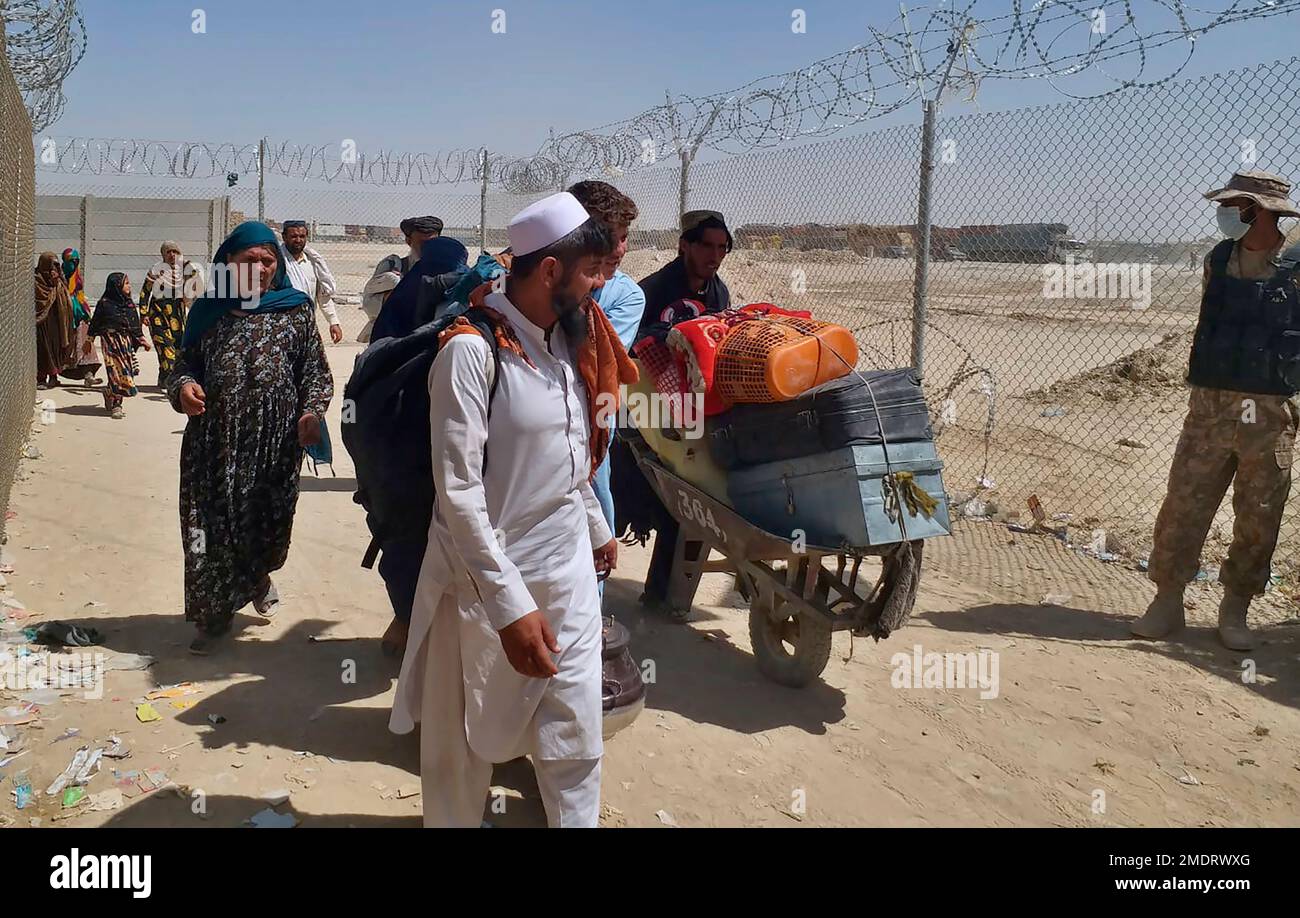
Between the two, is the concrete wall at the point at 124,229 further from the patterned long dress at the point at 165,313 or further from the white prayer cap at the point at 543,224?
the white prayer cap at the point at 543,224

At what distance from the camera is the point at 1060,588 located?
5.45 m

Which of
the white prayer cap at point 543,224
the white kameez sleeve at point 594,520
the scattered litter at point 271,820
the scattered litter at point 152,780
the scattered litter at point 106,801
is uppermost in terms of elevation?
the white prayer cap at point 543,224

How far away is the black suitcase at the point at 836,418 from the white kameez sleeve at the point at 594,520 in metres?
1.09

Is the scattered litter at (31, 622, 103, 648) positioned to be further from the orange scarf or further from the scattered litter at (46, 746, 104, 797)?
the orange scarf

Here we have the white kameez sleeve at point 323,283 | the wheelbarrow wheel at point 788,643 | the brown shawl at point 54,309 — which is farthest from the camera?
the brown shawl at point 54,309

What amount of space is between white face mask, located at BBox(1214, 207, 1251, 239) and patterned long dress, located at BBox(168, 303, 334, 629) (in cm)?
414

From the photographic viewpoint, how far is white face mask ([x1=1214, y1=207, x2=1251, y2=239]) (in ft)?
15.1

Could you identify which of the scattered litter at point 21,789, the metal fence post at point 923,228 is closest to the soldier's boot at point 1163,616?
the metal fence post at point 923,228

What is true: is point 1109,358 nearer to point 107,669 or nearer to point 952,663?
point 952,663

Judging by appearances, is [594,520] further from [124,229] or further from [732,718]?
[124,229]

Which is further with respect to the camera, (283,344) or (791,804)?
(283,344)

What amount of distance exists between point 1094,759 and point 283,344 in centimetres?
357

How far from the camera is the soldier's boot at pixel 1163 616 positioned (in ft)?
15.7

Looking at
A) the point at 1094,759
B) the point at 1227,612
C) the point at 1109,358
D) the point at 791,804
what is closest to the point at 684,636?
the point at 791,804
